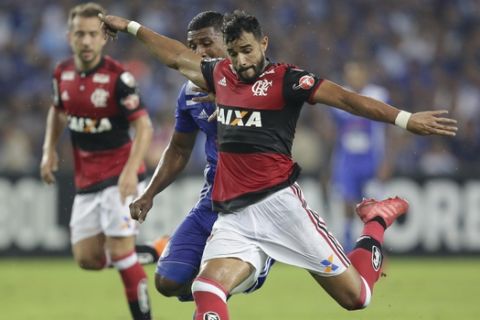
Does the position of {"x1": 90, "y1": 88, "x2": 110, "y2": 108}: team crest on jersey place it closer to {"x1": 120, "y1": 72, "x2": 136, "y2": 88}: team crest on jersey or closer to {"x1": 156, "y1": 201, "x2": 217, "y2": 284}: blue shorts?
{"x1": 120, "y1": 72, "x2": 136, "y2": 88}: team crest on jersey

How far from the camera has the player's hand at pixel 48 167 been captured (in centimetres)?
926

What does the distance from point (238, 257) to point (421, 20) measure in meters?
12.8

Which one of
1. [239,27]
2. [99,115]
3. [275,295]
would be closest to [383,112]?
[239,27]

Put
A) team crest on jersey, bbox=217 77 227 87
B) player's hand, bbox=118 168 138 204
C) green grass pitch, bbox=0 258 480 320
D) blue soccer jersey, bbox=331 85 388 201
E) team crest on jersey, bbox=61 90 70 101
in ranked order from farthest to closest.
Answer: blue soccer jersey, bbox=331 85 388 201, green grass pitch, bbox=0 258 480 320, team crest on jersey, bbox=61 90 70 101, player's hand, bbox=118 168 138 204, team crest on jersey, bbox=217 77 227 87

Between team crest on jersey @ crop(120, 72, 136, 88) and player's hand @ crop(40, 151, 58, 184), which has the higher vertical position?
team crest on jersey @ crop(120, 72, 136, 88)

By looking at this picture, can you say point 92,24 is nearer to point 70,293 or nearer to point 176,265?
point 176,265

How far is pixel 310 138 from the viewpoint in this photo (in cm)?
1630

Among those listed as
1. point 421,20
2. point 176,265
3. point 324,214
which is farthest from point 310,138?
point 176,265

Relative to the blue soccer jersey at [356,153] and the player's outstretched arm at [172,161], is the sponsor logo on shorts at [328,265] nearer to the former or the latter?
the player's outstretched arm at [172,161]

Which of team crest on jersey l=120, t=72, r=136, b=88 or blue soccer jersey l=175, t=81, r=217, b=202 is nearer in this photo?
A: blue soccer jersey l=175, t=81, r=217, b=202

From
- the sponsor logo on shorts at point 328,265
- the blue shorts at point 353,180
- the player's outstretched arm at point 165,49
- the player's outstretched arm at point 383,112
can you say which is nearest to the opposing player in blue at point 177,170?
the player's outstretched arm at point 165,49

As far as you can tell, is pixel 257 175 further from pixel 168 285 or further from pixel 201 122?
pixel 168 285

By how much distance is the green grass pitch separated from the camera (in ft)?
32.4

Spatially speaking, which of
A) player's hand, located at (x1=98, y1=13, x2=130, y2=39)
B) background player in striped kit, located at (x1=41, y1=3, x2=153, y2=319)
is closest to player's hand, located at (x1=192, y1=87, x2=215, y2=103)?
player's hand, located at (x1=98, y1=13, x2=130, y2=39)
